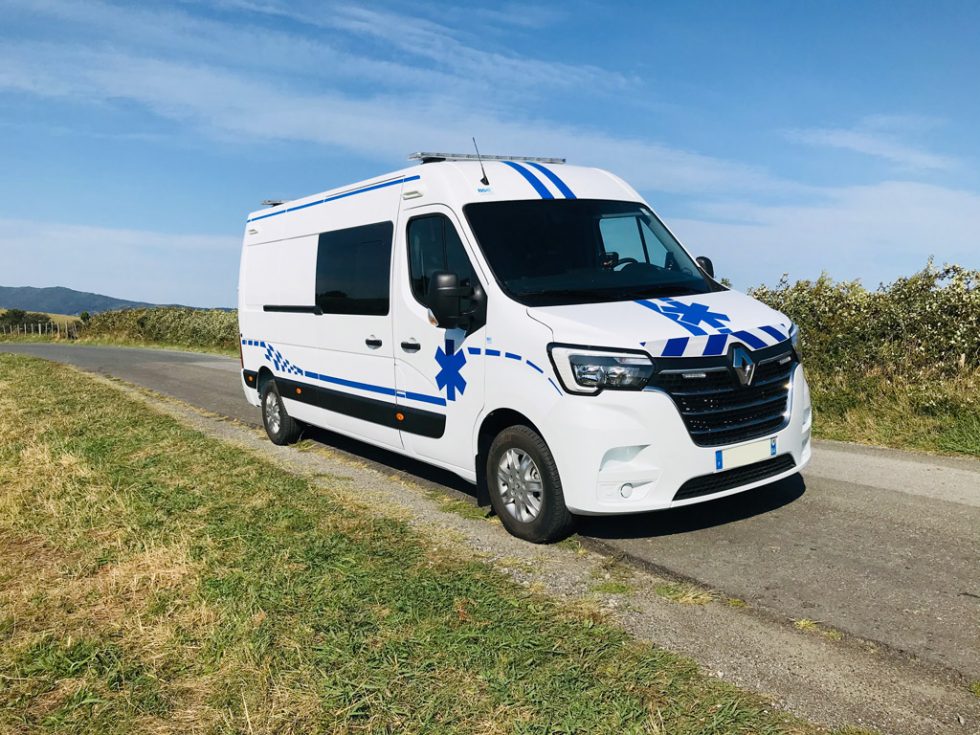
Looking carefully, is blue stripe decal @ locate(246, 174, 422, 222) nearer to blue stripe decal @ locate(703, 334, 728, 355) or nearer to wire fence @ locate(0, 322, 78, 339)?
blue stripe decal @ locate(703, 334, 728, 355)

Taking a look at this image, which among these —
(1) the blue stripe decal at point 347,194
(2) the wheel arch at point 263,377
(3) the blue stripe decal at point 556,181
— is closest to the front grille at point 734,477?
(3) the blue stripe decal at point 556,181

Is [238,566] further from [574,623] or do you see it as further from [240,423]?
[240,423]

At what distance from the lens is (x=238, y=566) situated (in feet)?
15.1

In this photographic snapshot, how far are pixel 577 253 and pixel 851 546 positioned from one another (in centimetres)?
252

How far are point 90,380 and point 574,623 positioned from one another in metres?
14.7

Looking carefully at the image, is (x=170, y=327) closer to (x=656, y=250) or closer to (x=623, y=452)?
(x=656, y=250)

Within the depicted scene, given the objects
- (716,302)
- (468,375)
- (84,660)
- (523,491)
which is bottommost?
(84,660)

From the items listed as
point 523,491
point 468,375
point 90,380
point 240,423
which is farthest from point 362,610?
point 90,380

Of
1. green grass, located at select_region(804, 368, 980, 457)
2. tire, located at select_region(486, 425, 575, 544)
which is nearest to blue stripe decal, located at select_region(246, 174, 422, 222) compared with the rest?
tire, located at select_region(486, 425, 575, 544)

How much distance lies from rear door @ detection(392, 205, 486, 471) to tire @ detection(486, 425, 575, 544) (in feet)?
1.08

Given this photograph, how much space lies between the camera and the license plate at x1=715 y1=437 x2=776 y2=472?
15.4 feet

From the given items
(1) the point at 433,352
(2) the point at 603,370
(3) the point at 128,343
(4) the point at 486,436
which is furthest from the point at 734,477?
(3) the point at 128,343

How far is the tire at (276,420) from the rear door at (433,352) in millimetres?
2805

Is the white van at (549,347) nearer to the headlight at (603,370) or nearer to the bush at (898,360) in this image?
the headlight at (603,370)
